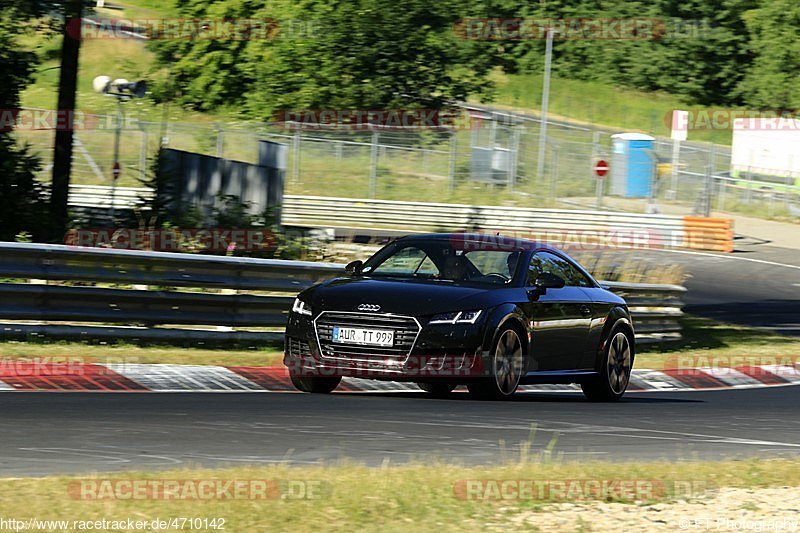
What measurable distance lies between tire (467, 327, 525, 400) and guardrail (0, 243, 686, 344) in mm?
2854

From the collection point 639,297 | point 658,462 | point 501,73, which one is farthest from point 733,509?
point 501,73

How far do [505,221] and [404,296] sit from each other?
Result: 2748cm

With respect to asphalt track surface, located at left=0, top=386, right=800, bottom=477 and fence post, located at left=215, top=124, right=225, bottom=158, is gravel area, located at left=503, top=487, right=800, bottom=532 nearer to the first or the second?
asphalt track surface, located at left=0, top=386, right=800, bottom=477

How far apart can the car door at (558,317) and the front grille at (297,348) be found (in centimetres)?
199

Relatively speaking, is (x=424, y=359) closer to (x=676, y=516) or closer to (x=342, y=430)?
(x=342, y=430)

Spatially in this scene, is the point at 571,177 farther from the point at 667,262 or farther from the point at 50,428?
the point at 50,428

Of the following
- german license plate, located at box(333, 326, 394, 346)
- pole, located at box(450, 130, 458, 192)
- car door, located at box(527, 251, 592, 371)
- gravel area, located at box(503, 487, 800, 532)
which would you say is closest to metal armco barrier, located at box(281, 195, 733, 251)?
pole, located at box(450, 130, 458, 192)

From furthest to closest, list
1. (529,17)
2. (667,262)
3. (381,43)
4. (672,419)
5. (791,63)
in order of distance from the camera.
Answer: (529,17), (791,63), (381,43), (667,262), (672,419)

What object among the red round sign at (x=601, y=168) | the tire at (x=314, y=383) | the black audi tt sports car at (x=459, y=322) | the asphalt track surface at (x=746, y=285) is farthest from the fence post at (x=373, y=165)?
the tire at (x=314, y=383)

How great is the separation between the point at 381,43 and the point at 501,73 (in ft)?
94.6

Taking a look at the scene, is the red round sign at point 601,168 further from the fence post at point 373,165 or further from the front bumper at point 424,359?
the front bumper at point 424,359

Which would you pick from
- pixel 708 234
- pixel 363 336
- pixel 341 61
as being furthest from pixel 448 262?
pixel 341 61

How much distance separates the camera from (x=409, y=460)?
7676mm

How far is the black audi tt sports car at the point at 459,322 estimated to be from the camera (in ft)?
34.2
